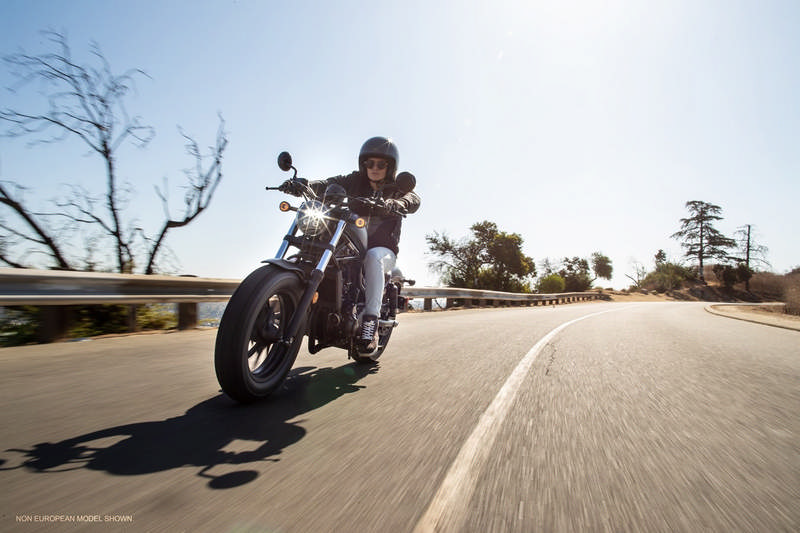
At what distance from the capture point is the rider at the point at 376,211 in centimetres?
351

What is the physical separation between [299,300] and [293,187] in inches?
41.4

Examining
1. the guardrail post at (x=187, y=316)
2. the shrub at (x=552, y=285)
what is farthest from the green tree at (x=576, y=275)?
the guardrail post at (x=187, y=316)

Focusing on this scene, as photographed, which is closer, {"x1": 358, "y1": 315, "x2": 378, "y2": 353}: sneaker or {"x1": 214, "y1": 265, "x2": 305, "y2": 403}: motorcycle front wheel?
{"x1": 214, "y1": 265, "x2": 305, "y2": 403}: motorcycle front wheel

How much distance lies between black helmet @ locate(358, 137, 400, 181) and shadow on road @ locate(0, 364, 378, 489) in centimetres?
267

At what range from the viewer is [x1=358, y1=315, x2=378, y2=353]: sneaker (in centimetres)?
337

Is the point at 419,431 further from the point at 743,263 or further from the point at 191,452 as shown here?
the point at 743,263

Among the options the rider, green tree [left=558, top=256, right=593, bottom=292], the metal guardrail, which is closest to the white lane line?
the rider

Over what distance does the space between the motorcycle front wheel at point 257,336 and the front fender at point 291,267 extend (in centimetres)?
3

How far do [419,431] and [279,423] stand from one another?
0.77 meters

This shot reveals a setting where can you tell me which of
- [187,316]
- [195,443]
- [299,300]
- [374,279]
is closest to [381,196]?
[374,279]

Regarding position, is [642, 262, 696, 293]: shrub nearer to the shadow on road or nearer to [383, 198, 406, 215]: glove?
[383, 198, 406, 215]: glove

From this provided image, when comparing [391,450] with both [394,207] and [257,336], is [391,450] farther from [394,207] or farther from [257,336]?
[394,207]

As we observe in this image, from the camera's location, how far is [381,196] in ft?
14.0

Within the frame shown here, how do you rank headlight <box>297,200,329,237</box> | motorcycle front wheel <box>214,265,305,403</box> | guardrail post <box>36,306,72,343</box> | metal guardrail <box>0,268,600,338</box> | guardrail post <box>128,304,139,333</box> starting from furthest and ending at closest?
guardrail post <box>128,304,139,333</box> → guardrail post <box>36,306,72,343</box> → metal guardrail <box>0,268,600,338</box> → headlight <box>297,200,329,237</box> → motorcycle front wheel <box>214,265,305,403</box>
